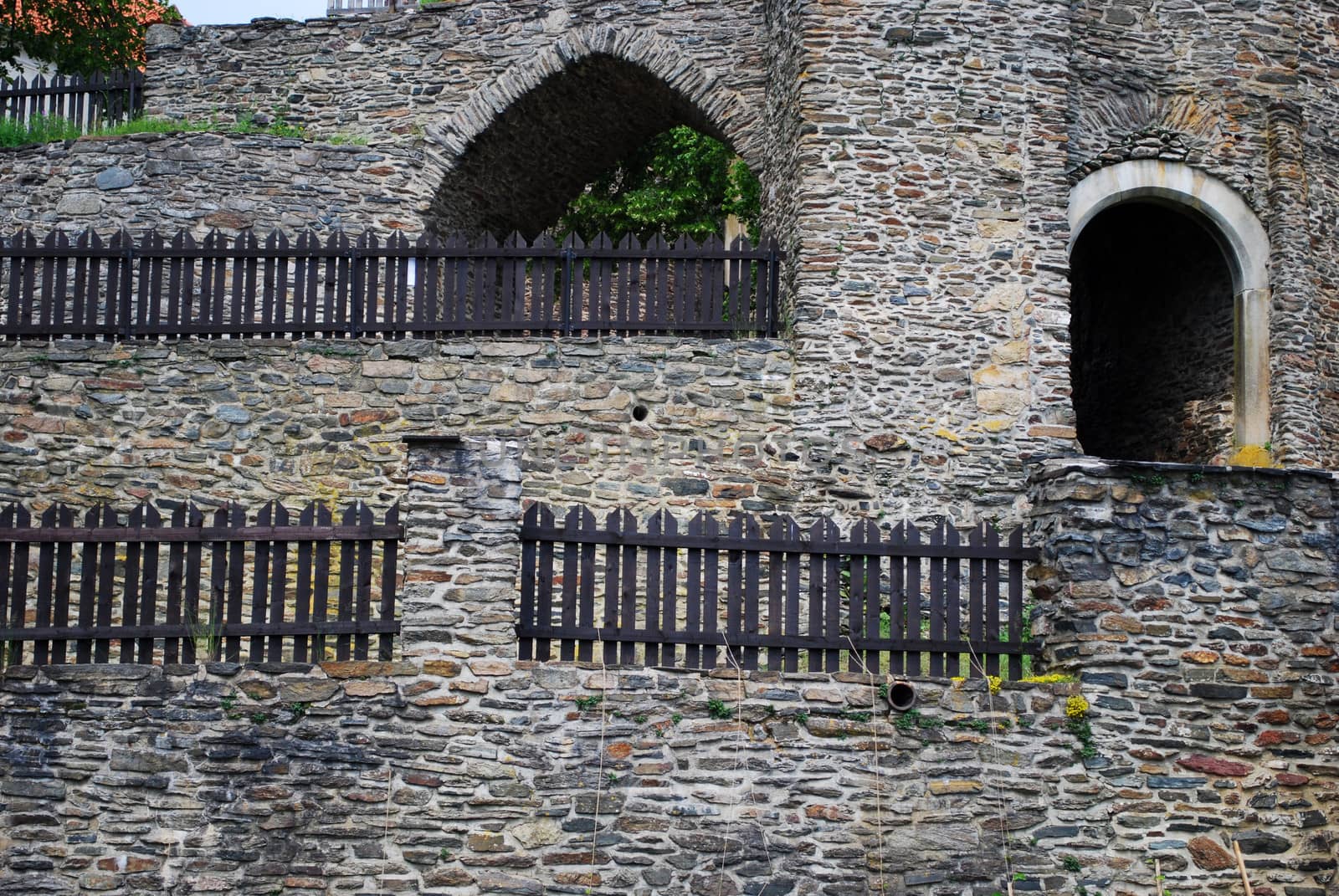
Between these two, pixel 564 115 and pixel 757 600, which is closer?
pixel 757 600

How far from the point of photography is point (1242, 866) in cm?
692

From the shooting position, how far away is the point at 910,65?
37.2ft

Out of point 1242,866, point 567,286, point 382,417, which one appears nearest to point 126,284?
point 382,417

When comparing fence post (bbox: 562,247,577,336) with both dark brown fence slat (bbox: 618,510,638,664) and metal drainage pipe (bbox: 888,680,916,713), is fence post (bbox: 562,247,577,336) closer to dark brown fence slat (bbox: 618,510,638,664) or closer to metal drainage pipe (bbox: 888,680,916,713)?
dark brown fence slat (bbox: 618,510,638,664)

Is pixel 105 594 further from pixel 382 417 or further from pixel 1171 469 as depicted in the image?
pixel 1171 469

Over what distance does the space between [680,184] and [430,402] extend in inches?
367

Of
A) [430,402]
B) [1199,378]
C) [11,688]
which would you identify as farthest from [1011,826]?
[1199,378]

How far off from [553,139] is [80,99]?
5.00 metres

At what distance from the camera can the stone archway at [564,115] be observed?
13797mm

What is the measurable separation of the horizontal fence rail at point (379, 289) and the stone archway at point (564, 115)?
2.60 meters

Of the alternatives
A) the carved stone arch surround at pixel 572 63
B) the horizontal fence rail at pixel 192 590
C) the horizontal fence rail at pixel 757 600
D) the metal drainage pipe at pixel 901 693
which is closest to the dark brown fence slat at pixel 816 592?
the horizontal fence rail at pixel 757 600

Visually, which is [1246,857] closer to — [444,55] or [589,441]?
[589,441]

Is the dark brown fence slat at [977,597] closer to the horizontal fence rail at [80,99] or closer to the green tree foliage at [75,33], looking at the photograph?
the horizontal fence rail at [80,99]

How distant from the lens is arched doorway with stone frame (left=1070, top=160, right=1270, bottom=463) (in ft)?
42.2
